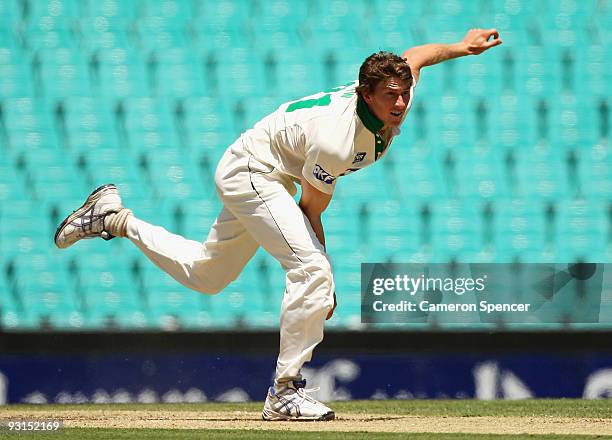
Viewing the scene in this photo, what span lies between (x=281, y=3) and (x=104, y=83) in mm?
Result: 946

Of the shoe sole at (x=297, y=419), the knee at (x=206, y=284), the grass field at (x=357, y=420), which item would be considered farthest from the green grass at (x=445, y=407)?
the knee at (x=206, y=284)

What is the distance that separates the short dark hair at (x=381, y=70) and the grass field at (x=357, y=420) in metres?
1.01

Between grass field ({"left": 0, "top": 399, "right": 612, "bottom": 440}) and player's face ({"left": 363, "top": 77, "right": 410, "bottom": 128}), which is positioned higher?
player's face ({"left": 363, "top": 77, "right": 410, "bottom": 128})

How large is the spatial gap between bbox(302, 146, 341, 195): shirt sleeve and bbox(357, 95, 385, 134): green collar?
14 centimetres

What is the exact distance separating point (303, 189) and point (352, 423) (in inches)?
29.7

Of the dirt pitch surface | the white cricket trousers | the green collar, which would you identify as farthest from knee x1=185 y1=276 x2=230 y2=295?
the green collar

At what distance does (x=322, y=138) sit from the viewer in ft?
11.1

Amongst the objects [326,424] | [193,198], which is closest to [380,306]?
[193,198]

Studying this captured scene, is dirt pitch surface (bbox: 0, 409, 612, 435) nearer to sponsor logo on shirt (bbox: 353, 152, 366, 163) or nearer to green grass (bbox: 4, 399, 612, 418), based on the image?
green grass (bbox: 4, 399, 612, 418)

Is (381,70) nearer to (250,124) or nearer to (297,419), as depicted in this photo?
(297,419)

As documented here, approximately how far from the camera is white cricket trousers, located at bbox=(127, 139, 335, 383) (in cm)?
345

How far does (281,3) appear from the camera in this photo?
5.52 m

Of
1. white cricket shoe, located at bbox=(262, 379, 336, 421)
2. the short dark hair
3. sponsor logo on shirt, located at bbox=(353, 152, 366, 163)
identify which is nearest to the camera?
the short dark hair

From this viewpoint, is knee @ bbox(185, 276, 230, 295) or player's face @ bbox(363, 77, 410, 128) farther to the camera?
knee @ bbox(185, 276, 230, 295)
